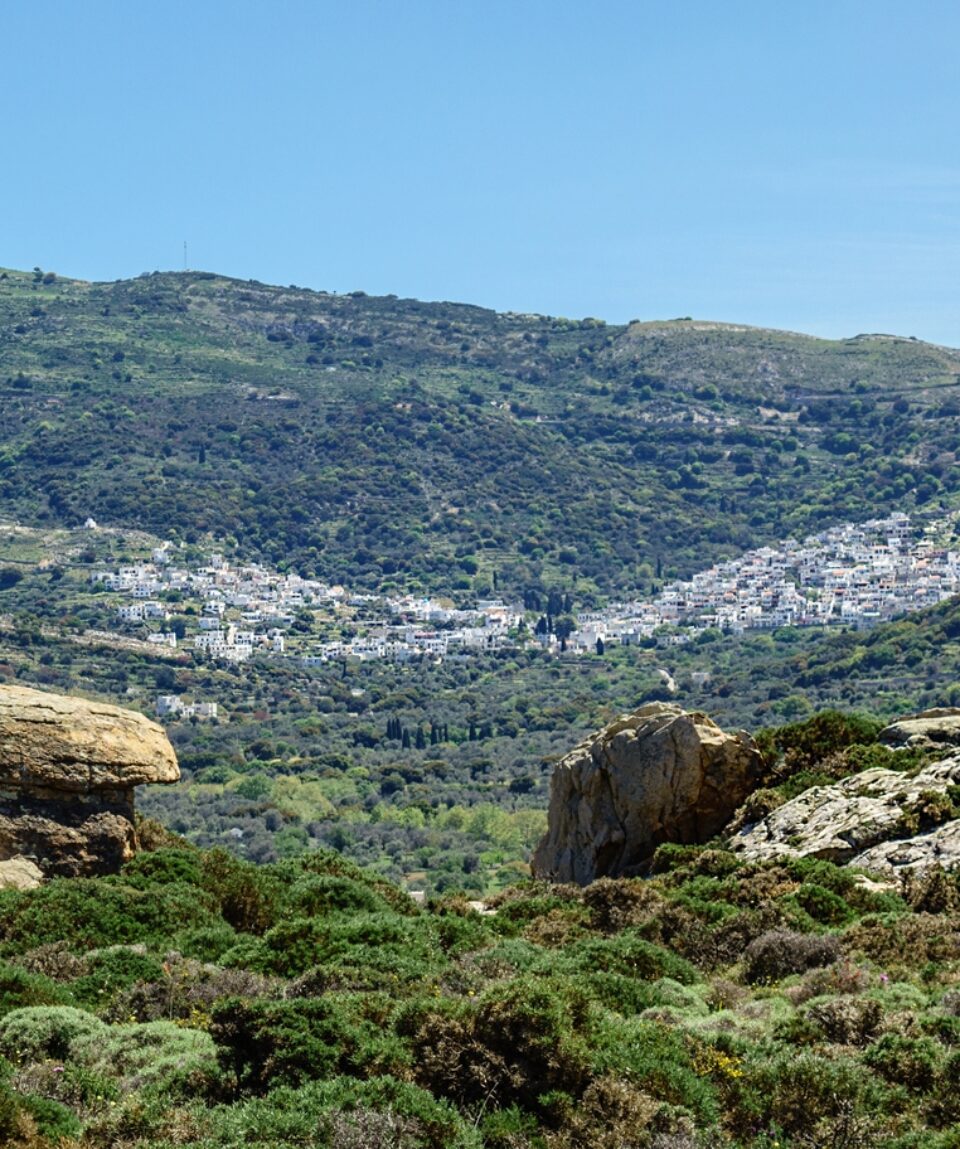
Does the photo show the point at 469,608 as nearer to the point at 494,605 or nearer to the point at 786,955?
the point at 494,605

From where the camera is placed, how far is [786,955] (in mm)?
17391

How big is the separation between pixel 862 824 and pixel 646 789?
4181 millimetres

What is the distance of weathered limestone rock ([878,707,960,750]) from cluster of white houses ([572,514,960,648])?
140 m

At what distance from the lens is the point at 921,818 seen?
22938 mm

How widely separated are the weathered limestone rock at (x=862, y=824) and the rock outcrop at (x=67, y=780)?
832 centimetres

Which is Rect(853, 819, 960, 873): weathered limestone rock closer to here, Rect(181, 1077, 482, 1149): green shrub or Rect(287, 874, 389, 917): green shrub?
Rect(287, 874, 389, 917): green shrub

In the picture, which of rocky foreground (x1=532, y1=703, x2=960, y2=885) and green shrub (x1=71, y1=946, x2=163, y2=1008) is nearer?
green shrub (x1=71, y1=946, x2=163, y2=1008)

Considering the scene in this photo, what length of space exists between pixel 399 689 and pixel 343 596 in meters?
41.9

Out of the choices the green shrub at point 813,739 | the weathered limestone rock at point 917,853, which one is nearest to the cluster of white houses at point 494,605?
the green shrub at point 813,739

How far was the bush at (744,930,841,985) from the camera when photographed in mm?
17266

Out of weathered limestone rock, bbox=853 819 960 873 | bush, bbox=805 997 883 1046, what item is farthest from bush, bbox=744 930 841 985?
weathered limestone rock, bbox=853 819 960 873

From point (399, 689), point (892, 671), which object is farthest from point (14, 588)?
point (892, 671)

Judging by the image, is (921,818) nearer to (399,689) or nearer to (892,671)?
(892,671)

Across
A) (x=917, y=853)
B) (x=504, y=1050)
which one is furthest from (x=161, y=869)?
(x=504, y=1050)
